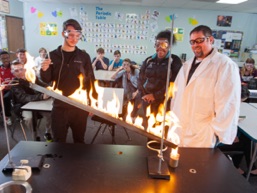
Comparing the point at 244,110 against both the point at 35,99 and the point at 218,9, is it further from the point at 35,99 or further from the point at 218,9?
the point at 218,9

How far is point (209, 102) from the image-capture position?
5.52ft

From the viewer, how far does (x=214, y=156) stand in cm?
129

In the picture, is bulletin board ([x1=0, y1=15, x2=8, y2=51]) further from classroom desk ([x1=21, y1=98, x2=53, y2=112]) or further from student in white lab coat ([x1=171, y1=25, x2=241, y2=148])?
student in white lab coat ([x1=171, y1=25, x2=241, y2=148])

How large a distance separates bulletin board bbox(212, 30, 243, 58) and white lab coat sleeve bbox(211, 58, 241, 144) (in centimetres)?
612

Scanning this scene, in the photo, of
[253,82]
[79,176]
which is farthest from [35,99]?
[253,82]

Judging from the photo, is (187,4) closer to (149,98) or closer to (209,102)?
(149,98)

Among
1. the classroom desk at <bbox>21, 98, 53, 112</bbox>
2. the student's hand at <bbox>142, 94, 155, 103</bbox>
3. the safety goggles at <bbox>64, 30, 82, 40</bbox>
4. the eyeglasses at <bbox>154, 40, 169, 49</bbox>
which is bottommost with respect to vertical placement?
the classroom desk at <bbox>21, 98, 53, 112</bbox>

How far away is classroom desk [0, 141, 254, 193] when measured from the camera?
988mm

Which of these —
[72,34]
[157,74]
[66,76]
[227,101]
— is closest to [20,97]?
[66,76]

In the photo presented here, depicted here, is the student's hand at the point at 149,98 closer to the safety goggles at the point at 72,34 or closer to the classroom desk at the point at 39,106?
the safety goggles at the point at 72,34

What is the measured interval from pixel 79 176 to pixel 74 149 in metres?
0.26

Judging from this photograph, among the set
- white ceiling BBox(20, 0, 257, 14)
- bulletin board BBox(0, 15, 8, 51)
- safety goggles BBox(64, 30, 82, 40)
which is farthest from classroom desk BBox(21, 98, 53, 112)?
white ceiling BBox(20, 0, 257, 14)

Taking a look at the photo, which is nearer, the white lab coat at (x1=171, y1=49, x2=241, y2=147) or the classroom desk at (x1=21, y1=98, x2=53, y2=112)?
the white lab coat at (x1=171, y1=49, x2=241, y2=147)

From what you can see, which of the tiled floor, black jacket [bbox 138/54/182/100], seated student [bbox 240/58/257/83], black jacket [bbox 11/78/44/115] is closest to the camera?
black jacket [bbox 138/54/182/100]
